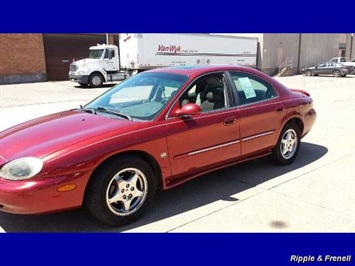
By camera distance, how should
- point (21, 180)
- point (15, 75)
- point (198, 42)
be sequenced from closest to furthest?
point (21, 180)
point (15, 75)
point (198, 42)

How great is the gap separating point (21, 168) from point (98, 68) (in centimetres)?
1857

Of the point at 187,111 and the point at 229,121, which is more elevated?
the point at 187,111

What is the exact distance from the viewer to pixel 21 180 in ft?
9.74

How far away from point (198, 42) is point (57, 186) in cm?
2456

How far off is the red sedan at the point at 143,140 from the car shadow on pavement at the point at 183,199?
213 millimetres

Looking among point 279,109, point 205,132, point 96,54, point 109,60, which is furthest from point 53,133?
point 96,54

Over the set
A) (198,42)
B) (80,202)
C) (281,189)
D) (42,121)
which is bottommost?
(281,189)

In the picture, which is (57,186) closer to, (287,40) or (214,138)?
(214,138)

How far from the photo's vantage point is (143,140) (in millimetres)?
3508

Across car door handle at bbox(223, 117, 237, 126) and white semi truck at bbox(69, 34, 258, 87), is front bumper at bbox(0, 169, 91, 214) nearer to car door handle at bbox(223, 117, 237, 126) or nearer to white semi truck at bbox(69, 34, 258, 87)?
car door handle at bbox(223, 117, 237, 126)

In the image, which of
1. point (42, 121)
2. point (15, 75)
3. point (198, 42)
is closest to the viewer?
point (42, 121)

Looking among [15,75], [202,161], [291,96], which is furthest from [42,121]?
[15,75]

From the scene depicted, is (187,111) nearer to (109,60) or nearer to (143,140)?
(143,140)

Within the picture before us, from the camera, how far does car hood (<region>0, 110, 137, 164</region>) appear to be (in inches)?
126
